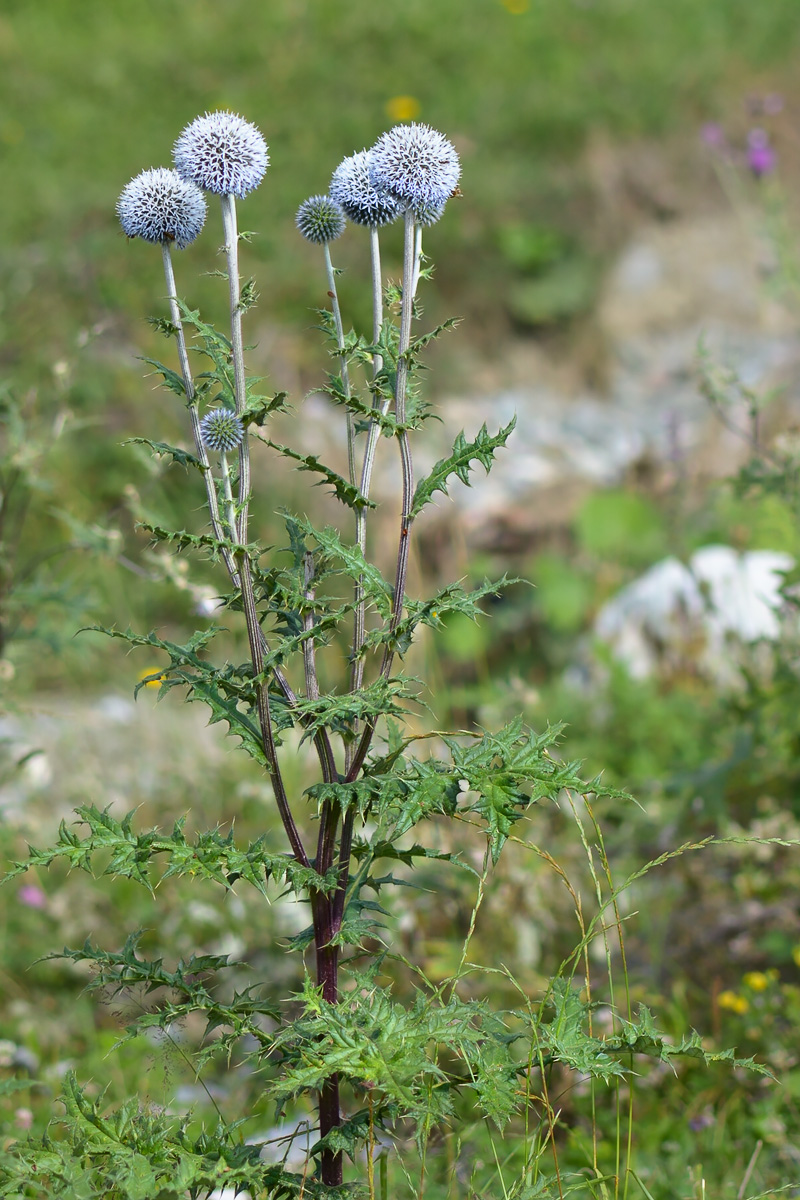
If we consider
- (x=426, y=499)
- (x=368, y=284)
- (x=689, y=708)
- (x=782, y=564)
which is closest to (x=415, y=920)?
(x=689, y=708)

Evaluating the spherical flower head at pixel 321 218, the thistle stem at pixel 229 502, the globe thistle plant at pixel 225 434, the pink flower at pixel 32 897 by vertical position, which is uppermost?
the spherical flower head at pixel 321 218

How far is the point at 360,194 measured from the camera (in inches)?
69.6

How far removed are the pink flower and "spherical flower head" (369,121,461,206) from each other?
8.39 ft

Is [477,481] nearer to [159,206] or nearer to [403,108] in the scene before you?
[403,108]

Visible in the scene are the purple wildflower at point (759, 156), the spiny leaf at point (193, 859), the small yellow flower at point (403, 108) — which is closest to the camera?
the spiny leaf at point (193, 859)

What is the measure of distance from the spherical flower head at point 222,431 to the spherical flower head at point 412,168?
42 cm

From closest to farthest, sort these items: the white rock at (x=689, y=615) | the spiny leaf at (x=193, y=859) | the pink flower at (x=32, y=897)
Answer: the spiny leaf at (x=193, y=859), the pink flower at (x=32, y=897), the white rock at (x=689, y=615)

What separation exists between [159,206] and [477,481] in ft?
16.2

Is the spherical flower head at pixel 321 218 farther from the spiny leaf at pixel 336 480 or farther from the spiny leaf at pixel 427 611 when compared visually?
the spiny leaf at pixel 427 611

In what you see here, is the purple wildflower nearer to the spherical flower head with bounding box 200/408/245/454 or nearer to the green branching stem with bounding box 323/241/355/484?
the green branching stem with bounding box 323/241/355/484

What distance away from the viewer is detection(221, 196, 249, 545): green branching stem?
1.65 m

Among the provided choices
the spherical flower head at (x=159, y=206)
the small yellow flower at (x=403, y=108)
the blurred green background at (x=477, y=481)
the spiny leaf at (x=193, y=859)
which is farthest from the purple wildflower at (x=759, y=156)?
the small yellow flower at (x=403, y=108)

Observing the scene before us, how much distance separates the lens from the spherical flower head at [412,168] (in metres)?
1.66

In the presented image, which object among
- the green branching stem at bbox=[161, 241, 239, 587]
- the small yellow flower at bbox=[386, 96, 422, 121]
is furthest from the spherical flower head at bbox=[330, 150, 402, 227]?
the small yellow flower at bbox=[386, 96, 422, 121]
